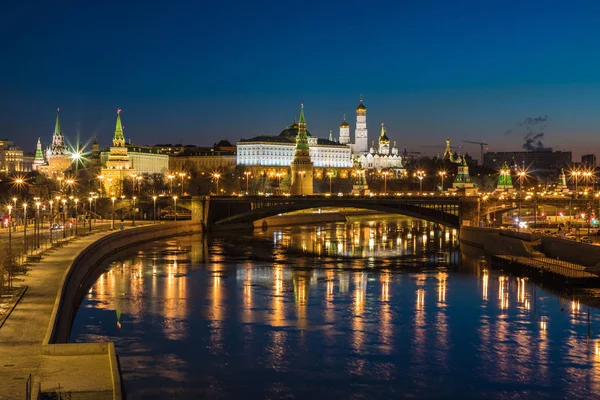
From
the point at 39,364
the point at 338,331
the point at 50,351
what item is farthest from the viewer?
the point at 338,331

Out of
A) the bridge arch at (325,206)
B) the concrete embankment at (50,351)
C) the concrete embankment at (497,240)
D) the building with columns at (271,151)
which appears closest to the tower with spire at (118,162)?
the building with columns at (271,151)

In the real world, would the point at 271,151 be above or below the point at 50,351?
above

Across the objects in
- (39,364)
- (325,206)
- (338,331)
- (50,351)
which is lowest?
(338,331)

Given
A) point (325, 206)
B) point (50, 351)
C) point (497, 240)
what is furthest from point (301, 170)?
point (50, 351)

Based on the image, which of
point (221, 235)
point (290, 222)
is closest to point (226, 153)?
point (290, 222)

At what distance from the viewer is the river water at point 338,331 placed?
2225 centimetres

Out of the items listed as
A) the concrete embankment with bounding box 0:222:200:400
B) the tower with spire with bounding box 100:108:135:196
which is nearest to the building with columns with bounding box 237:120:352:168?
the tower with spire with bounding box 100:108:135:196

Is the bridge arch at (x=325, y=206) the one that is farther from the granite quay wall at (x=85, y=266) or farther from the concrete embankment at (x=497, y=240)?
the concrete embankment at (x=497, y=240)

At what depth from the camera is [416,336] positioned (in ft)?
91.0

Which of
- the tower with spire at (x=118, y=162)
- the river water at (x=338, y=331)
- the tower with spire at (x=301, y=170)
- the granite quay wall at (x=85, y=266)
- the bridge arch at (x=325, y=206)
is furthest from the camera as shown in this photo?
the tower with spire at (x=301, y=170)

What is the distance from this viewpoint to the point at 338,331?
93.0ft

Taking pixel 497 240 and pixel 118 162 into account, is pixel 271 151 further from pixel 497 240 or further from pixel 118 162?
pixel 497 240

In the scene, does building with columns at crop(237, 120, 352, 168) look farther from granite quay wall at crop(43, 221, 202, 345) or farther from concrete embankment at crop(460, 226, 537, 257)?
concrete embankment at crop(460, 226, 537, 257)

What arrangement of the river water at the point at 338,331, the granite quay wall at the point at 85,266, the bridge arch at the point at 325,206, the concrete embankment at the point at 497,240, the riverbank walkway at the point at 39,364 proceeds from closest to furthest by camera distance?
the riverbank walkway at the point at 39,364
the river water at the point at 338,331
the granite quay wall at the point at 85,266
the concrete embankment at the point at 497,240
the bridge arch at the point at 325,206
